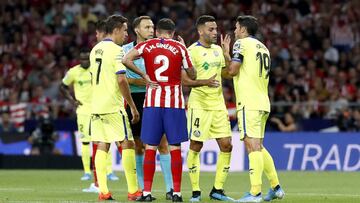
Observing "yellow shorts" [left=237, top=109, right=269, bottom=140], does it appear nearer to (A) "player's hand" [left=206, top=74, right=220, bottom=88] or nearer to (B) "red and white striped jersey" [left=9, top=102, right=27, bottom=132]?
(A) "player's hand" [left=206, top=74, right=220, bottom=88]

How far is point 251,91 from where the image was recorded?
1470 cm

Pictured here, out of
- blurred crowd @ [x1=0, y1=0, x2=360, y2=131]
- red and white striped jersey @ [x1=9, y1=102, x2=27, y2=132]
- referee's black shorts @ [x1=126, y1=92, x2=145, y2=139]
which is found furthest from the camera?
blurred crowd @ [x1=0, y1=0, x2=360, y2=131]

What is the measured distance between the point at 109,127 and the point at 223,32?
16.3m

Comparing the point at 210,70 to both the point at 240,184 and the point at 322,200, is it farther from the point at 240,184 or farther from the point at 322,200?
the point at 240,184

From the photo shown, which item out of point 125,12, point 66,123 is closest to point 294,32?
point 125,12

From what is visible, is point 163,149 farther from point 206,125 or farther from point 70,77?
point 70,77

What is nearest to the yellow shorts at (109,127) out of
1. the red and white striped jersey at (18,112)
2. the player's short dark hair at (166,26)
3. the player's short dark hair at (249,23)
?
the player's short dark hair at (166,26)

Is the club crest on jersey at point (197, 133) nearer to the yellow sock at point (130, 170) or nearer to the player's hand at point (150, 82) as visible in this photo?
the yellow sock at point (130, 170)

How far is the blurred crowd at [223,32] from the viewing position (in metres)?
27.2

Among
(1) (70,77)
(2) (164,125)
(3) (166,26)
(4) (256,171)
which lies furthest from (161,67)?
(1) (70,77)

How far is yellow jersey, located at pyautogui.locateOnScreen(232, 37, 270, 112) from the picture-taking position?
48.1ft

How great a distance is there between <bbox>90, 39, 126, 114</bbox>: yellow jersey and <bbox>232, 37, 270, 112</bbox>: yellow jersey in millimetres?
1662

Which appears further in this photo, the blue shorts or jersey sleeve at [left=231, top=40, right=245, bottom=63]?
jersey sleeve at [left=231, top=40, right=245, bottom=63]

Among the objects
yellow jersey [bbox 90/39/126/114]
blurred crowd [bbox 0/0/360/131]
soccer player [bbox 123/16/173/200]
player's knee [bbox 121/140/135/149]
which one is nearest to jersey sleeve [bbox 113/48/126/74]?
yellow jersey [bbox 90/39/126/114]
